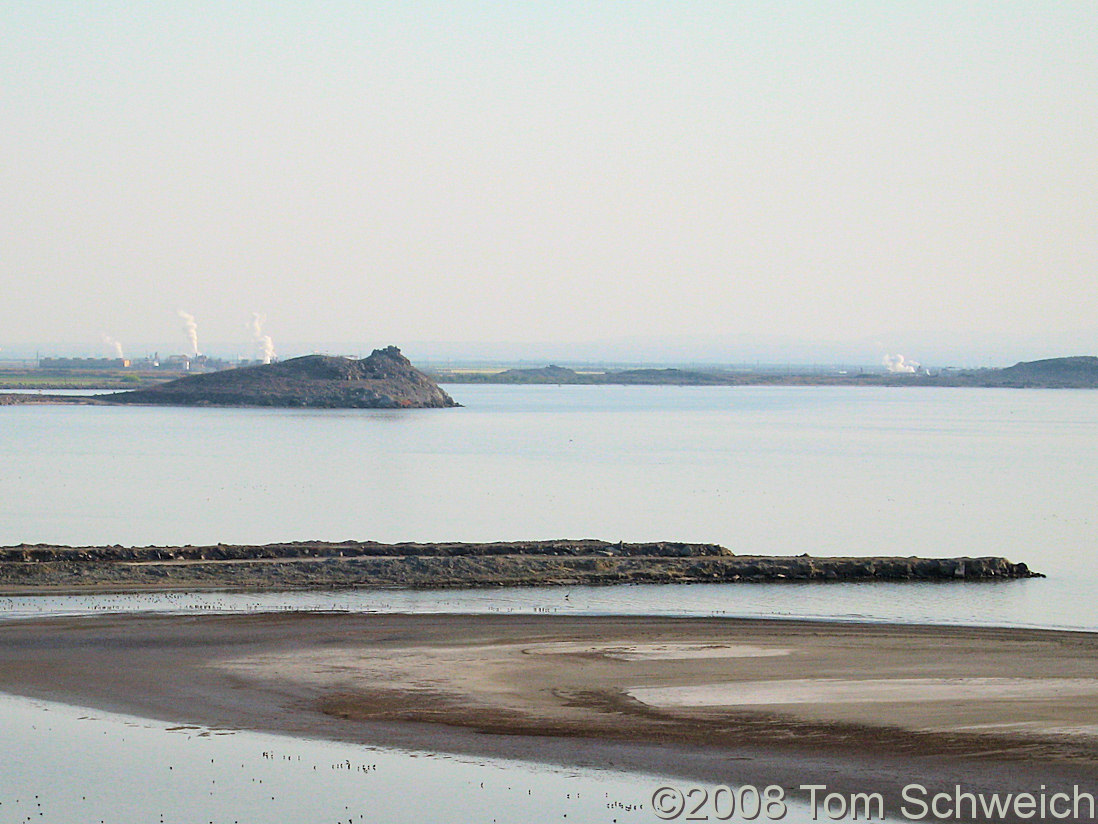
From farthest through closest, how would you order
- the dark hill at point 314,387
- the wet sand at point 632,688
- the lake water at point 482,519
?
the dark hill at point 314,387
the wet sand at point 632,688
the lake water at point 482,519

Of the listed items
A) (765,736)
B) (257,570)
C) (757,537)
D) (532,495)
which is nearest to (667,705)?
(765,736)

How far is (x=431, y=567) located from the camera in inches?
1277

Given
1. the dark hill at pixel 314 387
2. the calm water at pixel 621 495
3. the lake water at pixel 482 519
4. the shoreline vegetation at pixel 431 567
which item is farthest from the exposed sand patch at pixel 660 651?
the dark hill at pixel 314 387

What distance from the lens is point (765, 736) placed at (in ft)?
57.8

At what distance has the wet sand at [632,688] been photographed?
1677 cm

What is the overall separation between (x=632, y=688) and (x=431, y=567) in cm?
1286

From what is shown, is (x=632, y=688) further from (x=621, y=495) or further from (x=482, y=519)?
(x=621, y=495)

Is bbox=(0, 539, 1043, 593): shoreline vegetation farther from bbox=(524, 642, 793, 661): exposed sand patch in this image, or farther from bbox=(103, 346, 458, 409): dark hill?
bbox=(103, 346, 458, 409): dark hill

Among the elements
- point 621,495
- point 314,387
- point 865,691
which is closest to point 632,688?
point 865,691

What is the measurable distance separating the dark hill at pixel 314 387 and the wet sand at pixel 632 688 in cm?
14753

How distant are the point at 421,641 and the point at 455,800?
29.4 feet

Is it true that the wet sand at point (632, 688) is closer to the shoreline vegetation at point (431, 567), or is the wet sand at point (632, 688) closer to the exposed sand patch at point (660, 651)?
the exposed sand patch at point (660, 651)

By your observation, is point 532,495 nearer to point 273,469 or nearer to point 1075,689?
point 273,469

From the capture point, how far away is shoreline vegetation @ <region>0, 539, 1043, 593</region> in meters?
30.9
